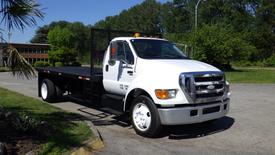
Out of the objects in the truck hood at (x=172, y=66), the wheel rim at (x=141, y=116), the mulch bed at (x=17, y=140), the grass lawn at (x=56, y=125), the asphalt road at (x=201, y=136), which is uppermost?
the truck hood at (x=172, y=66)

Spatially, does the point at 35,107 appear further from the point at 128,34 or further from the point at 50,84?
the point at 128,34

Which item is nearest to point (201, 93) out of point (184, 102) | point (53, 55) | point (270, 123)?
point (184, 102)

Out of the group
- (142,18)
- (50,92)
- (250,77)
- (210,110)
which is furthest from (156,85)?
(142,18)

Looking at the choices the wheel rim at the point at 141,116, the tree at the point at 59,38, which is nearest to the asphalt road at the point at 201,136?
the wheel rim at the point at 141,116

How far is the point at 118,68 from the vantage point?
32.0 ft

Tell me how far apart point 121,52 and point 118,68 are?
0.39m

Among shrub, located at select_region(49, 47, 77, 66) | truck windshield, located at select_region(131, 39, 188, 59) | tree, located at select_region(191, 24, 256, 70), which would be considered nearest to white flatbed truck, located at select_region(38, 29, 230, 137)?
truck windshield, located at select_region(131, 39, 188, 59)

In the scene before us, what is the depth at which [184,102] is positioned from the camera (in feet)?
26.4

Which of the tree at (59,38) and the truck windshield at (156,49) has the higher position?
the tree at (59,38)

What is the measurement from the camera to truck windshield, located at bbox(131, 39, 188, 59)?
374 inches

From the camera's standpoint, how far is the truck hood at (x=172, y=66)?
8.41 metres

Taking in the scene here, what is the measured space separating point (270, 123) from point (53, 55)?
52791mm

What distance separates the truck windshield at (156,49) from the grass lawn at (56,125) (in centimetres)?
213

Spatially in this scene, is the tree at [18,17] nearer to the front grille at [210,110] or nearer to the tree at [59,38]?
the front grille at [210,110]
